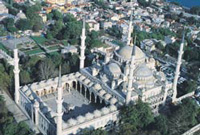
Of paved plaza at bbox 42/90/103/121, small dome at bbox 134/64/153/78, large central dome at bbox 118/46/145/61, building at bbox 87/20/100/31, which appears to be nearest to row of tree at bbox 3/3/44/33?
building at bbox 87/20/100/31

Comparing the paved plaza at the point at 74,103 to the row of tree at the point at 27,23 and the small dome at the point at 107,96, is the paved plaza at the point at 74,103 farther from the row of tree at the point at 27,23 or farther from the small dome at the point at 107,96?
the row of tree at the point at 27,23

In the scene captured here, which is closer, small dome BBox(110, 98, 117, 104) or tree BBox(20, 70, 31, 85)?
small dome BBox(110, 98, 117, 104)

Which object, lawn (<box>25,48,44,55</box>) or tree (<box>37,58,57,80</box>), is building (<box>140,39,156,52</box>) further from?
tree (<box>37,58,57,80</box>)

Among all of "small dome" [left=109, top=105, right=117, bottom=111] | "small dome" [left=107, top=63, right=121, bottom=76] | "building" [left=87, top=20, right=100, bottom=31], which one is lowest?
"small dome" [left=109, top=105, right=117, bottom=111]

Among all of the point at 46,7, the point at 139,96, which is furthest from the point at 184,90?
the point at 46,7

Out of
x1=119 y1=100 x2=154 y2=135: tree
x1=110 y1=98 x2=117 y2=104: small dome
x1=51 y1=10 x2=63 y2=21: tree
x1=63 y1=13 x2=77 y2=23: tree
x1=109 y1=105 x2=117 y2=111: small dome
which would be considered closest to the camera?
x1=119 y1=100 x2=154 y2=135: tree

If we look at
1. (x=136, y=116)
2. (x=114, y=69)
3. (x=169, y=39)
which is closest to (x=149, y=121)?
(x=136, y=116)
